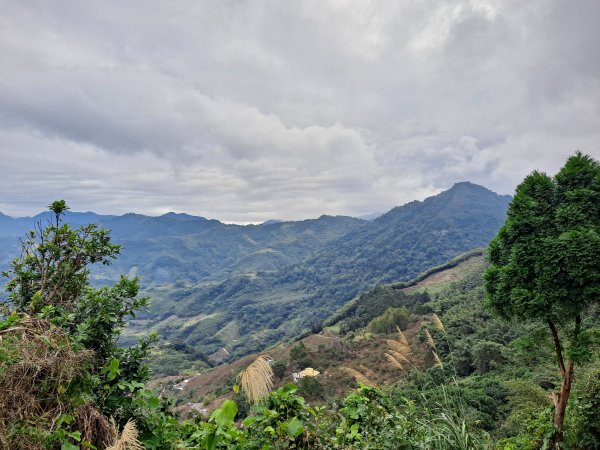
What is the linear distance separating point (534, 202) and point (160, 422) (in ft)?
21.7

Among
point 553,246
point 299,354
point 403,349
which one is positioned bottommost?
point 299,354

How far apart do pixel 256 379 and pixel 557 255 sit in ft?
18.5

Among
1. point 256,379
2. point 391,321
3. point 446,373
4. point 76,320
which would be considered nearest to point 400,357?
point 256,379

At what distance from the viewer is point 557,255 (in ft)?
18.7

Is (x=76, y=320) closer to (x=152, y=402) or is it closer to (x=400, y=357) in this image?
(x=152, y=402)

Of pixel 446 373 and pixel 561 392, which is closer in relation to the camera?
pixel 561 392

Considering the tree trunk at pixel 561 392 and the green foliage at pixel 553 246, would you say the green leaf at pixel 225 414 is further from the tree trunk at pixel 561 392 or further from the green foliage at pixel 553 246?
the tree trunk at pixel 561 392

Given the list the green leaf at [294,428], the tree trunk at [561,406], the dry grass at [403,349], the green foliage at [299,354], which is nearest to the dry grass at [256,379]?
the green leaf at [294,428]

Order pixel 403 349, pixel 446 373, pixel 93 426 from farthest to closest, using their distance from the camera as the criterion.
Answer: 1. pixel 446 373
2. pixel 403 349
3. pixel 93 426

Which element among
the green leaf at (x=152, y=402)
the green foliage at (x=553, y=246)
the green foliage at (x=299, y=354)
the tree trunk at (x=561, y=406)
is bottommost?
the green foliage at (x=299, y=354)

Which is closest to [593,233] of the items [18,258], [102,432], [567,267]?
[567,267]

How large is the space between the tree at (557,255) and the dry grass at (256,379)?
5.38 meters

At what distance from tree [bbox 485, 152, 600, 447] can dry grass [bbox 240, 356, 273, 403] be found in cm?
538

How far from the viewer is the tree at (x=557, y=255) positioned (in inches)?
217
